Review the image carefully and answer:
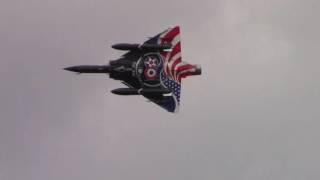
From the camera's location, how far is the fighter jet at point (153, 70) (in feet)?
537

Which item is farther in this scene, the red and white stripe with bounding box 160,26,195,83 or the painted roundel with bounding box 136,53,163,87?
the red and white stripe with bounding box 160,26,195,83

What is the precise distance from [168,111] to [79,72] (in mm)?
17601

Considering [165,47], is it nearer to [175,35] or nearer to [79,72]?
[175,35]

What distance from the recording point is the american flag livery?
16400cm

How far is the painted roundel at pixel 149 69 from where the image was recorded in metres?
165

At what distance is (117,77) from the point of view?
164375 mm

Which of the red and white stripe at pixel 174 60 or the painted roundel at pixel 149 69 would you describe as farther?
the red and white stripe at pixel 174 60

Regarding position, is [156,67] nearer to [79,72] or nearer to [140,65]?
[140,65]

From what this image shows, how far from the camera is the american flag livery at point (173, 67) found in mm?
164000

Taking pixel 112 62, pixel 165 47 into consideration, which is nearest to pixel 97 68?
pixel 112 62

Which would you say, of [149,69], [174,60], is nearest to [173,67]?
[174,60]

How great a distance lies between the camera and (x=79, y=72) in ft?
537

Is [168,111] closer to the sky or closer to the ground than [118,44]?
closer to the ground

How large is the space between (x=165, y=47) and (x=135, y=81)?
8298 mm
